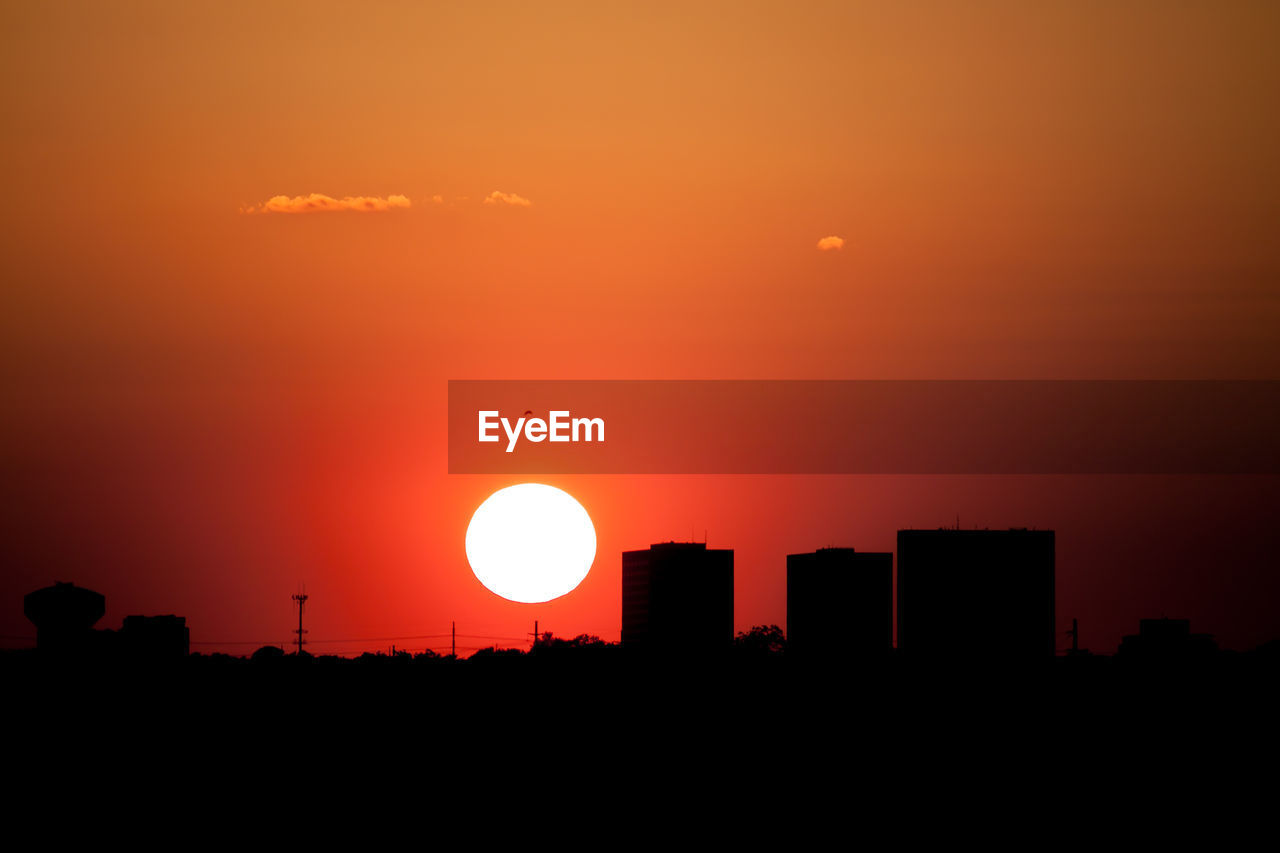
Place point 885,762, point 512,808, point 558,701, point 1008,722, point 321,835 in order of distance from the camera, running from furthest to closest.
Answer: point 558,701
point 1008,722
point 885,762
point 512,808
point 321,835

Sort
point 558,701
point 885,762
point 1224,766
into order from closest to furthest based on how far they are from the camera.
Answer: point 1224,766 → point 885,762 → point 558,701

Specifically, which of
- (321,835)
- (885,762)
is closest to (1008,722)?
(885,762)

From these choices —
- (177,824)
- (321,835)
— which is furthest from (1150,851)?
(177,824)

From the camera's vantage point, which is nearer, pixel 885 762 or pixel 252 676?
pixel 885 762

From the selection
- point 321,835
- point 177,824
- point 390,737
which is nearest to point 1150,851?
point 321,835

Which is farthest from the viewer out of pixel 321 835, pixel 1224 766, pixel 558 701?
pixel 558 701

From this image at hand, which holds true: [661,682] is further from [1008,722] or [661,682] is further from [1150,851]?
[1150,851]

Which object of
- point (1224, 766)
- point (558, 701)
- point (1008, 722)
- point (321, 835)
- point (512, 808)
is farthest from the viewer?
point (558, 701)

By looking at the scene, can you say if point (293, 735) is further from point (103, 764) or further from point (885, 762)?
point (885, 762)

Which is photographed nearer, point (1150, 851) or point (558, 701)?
point (1150, 851)
